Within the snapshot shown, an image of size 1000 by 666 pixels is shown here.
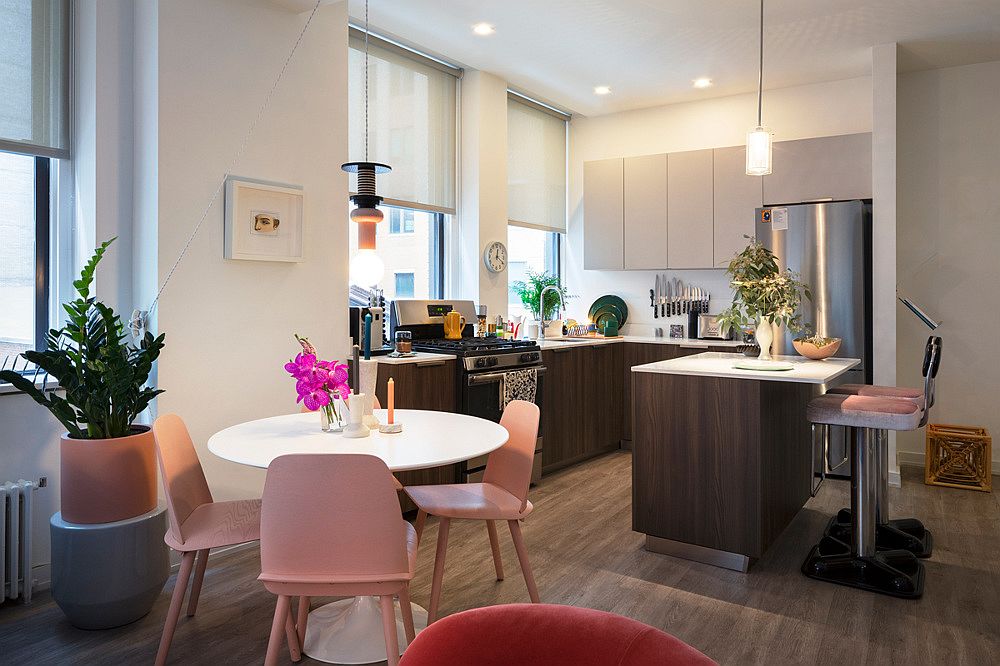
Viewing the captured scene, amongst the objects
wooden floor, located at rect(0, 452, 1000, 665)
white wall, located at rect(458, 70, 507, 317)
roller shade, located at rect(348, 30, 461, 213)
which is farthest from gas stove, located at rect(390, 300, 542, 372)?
wooden floor, located at rect(0, 452, 1000, 665)

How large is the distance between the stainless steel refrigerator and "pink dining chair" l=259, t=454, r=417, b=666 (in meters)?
3.84

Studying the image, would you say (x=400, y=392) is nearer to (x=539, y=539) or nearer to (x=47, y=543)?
(x=539, y=539)

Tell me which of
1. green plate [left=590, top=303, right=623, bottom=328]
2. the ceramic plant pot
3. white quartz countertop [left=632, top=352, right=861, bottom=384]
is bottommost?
the ceramic plant pot

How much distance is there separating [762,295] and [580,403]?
2057mm

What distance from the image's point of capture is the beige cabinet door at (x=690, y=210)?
554cm

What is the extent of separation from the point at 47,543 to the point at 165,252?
4.22ft

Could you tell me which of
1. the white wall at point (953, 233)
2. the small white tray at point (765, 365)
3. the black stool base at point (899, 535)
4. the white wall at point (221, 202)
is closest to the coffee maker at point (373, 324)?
the white wall at point (221, 202)

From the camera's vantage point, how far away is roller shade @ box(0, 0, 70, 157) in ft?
9.17

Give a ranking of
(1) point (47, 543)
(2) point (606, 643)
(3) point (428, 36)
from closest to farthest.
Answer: (2) point (606, 643)
(1) point (47, 543)
(3) point (428, 36)

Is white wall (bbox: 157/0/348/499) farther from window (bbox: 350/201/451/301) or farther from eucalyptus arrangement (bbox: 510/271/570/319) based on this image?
eucalyptus arrangement (bbox: 510/271/570/319)

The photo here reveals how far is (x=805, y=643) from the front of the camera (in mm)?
2438

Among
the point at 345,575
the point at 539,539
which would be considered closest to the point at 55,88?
the point at 345,575

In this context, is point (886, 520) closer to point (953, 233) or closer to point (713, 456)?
point (713, 456)

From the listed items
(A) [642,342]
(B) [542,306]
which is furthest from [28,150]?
(A) [642,342]
